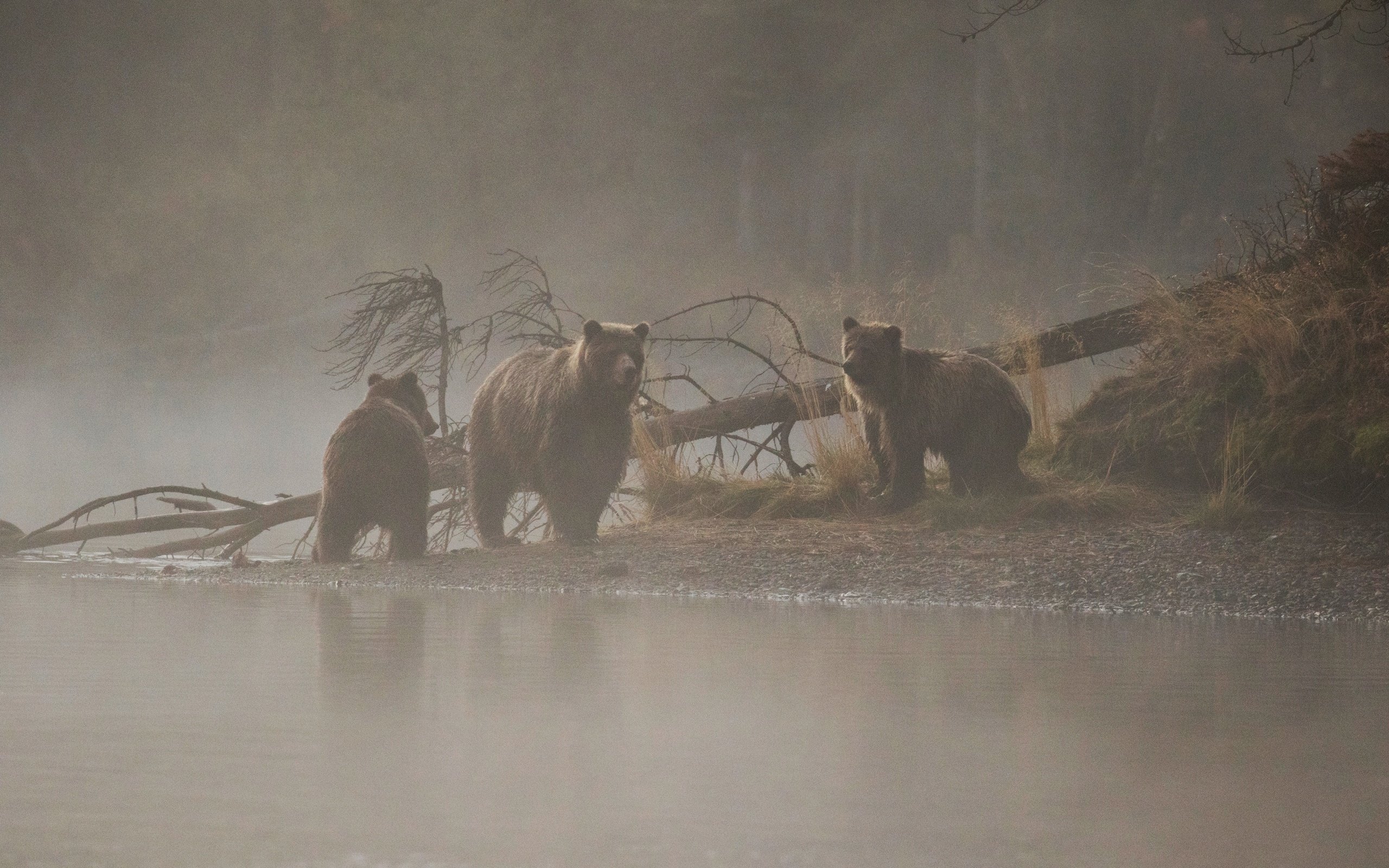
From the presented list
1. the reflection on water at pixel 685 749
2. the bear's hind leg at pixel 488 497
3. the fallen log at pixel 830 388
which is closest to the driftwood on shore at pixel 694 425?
the fallen log at pixel 830 388

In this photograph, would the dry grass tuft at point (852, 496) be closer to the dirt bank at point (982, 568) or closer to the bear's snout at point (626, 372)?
the dirt bank at point (982, 568)

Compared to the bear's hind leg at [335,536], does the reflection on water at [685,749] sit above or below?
below

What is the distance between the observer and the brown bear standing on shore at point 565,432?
815 cm

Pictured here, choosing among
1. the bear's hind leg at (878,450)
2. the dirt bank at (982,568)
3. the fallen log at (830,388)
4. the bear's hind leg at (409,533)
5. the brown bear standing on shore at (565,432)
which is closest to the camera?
the dirt bank at (982,568)

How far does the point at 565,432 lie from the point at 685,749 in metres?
5.72

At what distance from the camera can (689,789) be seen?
2189mm

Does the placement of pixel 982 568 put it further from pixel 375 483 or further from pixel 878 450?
pixel 375 483

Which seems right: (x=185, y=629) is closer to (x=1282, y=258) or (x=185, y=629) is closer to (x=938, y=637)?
(x=938, y=637)

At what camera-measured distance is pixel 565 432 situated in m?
8.19

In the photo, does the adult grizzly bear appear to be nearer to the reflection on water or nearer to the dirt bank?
the dirt bank

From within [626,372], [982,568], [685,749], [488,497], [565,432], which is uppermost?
[626,372]

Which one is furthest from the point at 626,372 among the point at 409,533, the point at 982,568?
the point at 982,568

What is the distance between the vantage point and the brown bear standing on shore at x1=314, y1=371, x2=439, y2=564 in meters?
8.04

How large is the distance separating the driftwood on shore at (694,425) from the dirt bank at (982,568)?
157cm
